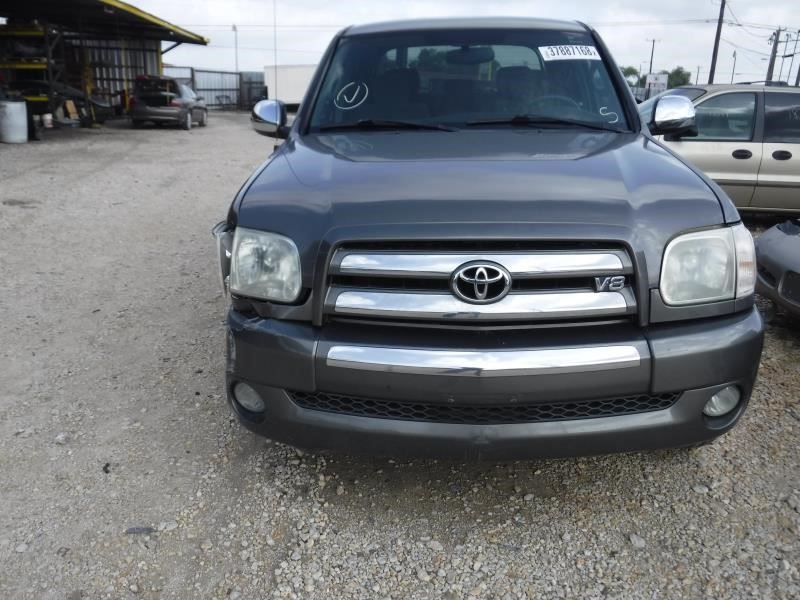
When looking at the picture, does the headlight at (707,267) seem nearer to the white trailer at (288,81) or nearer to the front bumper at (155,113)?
the front bumper at (155,113)

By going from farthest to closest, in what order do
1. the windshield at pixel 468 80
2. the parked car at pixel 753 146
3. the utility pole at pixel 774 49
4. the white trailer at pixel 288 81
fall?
the utility pole at pixel 774 49 → the white trailer at pixel 288 81 → the parked car at pixel 753 146 → the windshield at pixel 468 80

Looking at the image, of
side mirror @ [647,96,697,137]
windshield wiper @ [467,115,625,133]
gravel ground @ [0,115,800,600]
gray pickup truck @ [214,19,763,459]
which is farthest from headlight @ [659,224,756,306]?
side mirror @ [647,96,697,137]

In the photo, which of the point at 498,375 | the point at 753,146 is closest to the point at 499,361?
the point at 498,375

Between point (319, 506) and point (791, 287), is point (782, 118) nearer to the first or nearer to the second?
point (791, 287)

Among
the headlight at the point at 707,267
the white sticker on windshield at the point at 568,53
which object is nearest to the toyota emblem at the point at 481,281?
the headlight at the point at 707,267

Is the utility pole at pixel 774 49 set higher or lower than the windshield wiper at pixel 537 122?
higher

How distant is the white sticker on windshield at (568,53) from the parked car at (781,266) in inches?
66.6

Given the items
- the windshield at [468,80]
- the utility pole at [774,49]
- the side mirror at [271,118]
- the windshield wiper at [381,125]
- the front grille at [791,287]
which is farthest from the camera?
the utility pole at [774,49]

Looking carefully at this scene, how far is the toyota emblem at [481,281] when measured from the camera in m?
2.06

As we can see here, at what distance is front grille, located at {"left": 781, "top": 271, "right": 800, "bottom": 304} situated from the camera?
389 cm

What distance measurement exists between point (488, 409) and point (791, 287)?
2693 millimetres

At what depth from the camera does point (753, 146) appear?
6953 millimetres

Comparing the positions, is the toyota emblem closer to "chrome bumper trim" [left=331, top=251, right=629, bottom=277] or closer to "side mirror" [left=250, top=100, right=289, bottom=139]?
"chrome bumper trim" [left=331, top=251, right=629, bottom=277]

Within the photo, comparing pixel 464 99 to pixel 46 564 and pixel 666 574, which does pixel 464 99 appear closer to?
pixel 666 574
